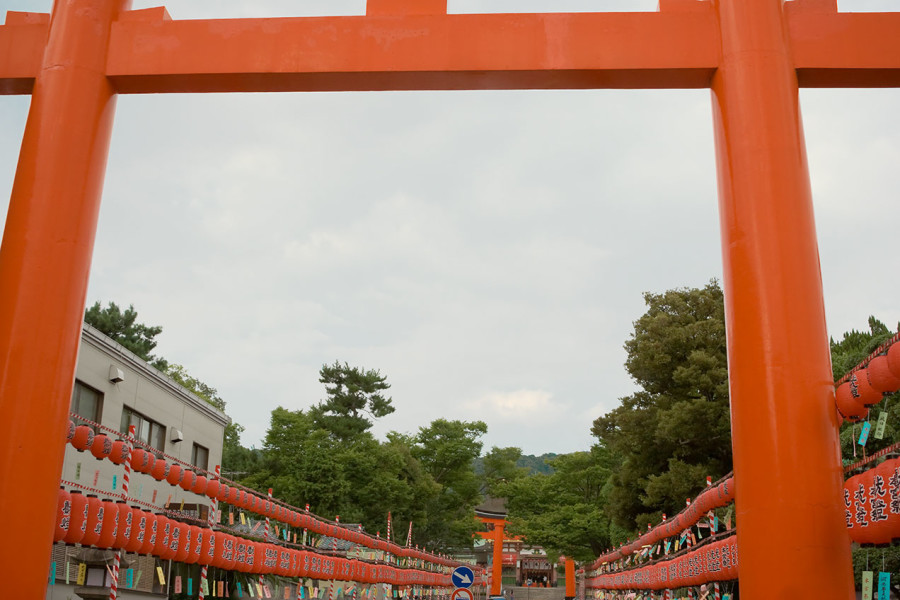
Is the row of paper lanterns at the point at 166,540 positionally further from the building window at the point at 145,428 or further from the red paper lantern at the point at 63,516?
the building window at the point at 145,428

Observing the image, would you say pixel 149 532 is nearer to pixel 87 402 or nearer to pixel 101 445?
pixel 101 445

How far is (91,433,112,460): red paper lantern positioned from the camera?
991cm

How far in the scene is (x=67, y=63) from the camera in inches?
241

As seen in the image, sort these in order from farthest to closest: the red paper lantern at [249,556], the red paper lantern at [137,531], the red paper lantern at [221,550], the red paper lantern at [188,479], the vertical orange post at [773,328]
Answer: the red paper lantern at [249,556] < the red paper lantern at [221,550] < the red paper lantern at [188,479] < the red paper lantern at [137,531] < the vertical orange post at [773,328]

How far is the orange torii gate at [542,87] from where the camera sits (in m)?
4.99

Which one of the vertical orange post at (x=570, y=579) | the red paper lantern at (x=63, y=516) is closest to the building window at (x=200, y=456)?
the red paper lantern at (x=63, y=516)

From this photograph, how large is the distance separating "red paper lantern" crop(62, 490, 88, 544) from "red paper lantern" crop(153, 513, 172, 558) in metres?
1.93

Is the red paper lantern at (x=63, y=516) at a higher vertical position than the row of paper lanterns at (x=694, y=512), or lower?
lower

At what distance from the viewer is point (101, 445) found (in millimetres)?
10008

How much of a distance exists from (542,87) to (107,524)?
714 cm

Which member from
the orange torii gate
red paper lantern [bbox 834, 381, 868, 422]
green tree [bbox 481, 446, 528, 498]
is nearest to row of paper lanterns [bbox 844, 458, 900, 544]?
red paper lantern [bbox 834, 381, 868, 422]

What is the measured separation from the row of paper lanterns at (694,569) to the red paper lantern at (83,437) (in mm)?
8207

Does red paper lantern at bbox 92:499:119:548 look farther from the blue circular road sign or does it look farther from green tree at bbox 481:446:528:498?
green tree at bbox 481:446:528:498

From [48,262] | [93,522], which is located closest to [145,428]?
[93,522]
